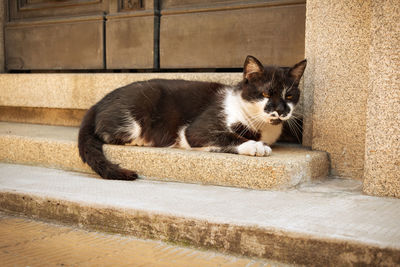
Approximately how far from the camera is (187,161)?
266 cm

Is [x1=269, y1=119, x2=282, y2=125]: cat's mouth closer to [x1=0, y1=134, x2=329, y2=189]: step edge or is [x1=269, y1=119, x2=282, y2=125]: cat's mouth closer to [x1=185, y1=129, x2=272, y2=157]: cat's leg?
[x1=185, y1=129, x2=272, y2=157]: cat's leg

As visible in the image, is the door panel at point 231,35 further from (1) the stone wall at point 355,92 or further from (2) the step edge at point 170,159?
(2) the step edge at point 170,159

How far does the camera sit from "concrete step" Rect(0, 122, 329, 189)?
2.40 metres

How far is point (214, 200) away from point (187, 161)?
1.94ft

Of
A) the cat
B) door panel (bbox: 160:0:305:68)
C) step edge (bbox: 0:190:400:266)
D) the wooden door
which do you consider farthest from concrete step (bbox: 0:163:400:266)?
the wooden door

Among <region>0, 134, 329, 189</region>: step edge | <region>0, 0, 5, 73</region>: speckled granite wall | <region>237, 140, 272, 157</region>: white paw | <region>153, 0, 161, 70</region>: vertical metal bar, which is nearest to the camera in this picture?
<region>0, 134, 329, 189</region>: step edge

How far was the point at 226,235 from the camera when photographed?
1720 millimetres

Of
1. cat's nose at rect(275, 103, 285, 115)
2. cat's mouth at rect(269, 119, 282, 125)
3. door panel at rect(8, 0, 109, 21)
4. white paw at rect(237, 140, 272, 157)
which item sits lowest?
white paw at rect(237, 140, 272, 157)

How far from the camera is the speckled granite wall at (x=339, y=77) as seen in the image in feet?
8.63

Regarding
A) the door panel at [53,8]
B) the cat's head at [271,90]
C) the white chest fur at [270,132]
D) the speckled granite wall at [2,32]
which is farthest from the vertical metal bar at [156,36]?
the speckled granite wall at [2,32]

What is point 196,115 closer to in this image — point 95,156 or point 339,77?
point 95,156

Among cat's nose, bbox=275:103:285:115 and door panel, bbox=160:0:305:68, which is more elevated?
door panel, bbox=160:0:305:68

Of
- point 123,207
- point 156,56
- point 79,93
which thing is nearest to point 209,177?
point 123,207

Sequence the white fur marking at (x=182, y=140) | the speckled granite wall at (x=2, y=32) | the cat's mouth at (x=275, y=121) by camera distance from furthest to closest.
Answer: the speckled granite wall at (x=2, y=32)
the white fur marking at (x=182, y=140)
the cat's mouth at (x=275, y=121)
